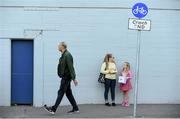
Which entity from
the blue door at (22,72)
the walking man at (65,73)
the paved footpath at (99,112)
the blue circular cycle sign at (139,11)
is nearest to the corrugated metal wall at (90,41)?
the blue door at (22,72)

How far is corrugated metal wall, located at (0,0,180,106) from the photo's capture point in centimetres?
→ 1620

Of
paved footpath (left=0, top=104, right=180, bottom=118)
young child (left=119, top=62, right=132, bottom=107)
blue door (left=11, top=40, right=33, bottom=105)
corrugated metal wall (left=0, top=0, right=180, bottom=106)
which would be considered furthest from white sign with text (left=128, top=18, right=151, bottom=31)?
blue door (left=11, top=40, right=33, bottom=105)

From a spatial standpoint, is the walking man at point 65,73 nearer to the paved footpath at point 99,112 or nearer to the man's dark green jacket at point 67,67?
the man's dark green jacket at point 67,67

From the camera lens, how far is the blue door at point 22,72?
53.8ft

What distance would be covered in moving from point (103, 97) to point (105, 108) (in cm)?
96

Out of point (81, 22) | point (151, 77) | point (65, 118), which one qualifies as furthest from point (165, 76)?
point (65, 118)

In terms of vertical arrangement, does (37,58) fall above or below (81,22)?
below

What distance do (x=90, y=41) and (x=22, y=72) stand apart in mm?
2355

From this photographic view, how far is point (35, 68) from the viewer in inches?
643

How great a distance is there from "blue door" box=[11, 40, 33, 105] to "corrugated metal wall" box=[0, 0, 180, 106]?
0.23m

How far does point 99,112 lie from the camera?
14852mm

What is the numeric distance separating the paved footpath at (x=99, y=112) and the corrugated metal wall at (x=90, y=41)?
64cm

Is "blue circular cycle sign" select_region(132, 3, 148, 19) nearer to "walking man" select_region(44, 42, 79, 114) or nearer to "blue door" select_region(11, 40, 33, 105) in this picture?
"walking man" select_region(44, 42, 79, 114)

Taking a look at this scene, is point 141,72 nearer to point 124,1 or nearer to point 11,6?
point 124,1
